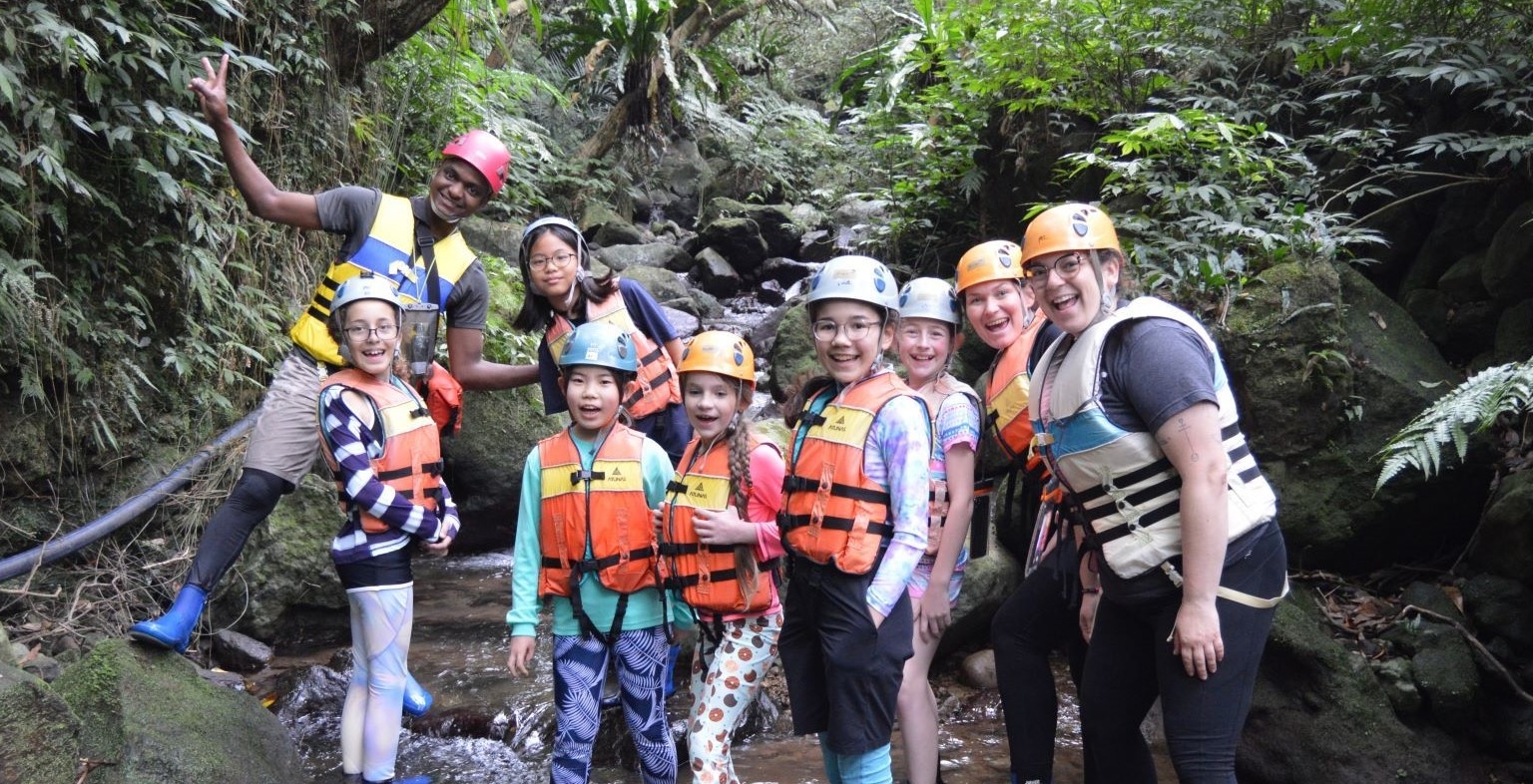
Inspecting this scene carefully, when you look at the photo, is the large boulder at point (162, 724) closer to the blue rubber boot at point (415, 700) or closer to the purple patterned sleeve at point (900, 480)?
the blue rubber boot at point (415, 700)

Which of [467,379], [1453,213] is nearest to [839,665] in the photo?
[467,379]

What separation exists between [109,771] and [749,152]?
17.3 metres

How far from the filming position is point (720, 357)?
323 centimetres

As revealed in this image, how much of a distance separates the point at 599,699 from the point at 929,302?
1835 millimetres

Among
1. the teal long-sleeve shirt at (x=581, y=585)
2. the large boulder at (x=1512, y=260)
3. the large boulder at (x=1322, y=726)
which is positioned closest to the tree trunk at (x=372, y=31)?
the teal long-sleeve shirt at (x=581, y=585)

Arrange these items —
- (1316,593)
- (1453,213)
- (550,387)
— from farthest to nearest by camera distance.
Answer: (1453,213) < (1316,593) < (550,387)

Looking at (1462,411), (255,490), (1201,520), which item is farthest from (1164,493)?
(255,490)

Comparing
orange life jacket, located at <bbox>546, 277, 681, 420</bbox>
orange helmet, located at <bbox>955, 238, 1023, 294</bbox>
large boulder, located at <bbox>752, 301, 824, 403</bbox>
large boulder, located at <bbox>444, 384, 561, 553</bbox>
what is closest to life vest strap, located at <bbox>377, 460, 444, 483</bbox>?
orange life jacket, located at <bbox>546, 277, 681, 420</bbox>

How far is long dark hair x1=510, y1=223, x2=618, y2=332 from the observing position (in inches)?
161

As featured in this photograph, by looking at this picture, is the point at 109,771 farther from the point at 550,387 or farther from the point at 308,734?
the point at 550,387

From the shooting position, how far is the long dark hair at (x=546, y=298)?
409cm

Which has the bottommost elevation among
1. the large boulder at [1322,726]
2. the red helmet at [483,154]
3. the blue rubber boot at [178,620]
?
the large boulder at [1322,726]

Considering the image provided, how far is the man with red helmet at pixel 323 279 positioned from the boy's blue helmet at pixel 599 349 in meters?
0.95

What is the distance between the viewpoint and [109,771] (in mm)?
3223
